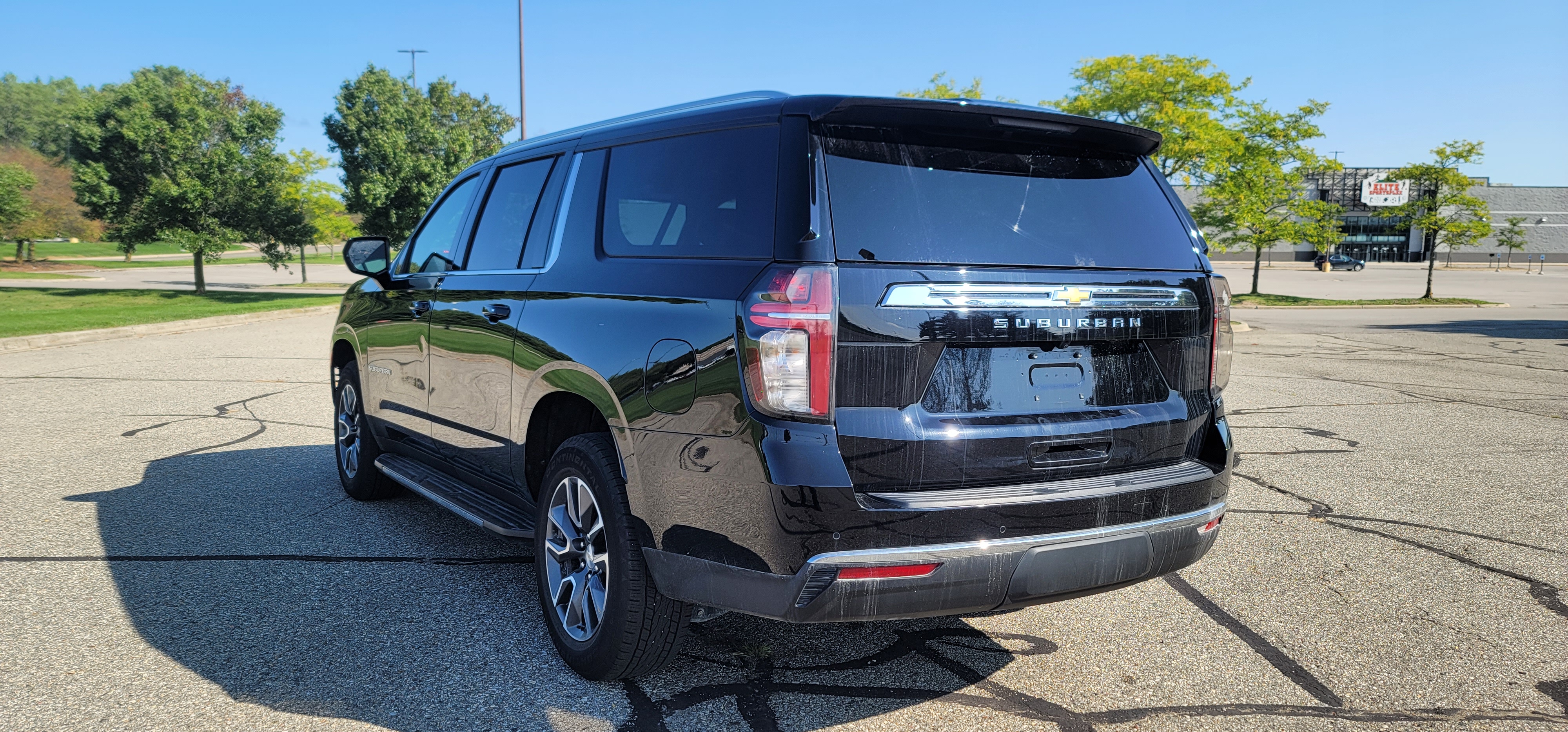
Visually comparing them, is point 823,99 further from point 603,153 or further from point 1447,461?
point 1447,461

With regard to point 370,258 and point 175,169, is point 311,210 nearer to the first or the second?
point 175,169

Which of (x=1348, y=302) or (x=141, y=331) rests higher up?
(x=1348, y=302)

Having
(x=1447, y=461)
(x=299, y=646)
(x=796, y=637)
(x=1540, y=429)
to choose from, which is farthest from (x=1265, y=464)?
(x=299, y=646)

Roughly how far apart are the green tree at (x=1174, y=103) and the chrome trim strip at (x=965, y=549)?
103 feet

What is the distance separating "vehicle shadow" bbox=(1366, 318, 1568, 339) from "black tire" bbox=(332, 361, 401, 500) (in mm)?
20345

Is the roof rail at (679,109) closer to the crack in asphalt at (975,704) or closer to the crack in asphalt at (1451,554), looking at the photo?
the crack in asphalt at (975,704)

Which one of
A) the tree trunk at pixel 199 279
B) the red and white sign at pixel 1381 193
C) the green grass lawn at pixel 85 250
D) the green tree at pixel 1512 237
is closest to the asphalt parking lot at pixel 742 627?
the tree trunk at pixel 199 279

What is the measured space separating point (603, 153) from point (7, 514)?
4219mm

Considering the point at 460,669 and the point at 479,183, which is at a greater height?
the point at 479,183

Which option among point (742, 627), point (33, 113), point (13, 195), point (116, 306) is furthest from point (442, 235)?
point (33, 113)

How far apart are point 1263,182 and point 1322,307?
527 cm

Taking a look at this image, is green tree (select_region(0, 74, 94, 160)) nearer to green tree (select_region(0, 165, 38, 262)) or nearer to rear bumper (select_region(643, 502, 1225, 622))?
green tree (select_region(0, 165, 38, 262))

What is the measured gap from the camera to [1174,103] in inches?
1350

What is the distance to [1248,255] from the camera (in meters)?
97.9
